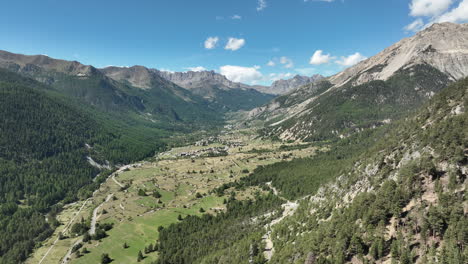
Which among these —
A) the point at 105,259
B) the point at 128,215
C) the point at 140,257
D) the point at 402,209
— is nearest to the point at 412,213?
the point at 402,209

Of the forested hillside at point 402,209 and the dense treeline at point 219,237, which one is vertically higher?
the forested hillside at point 402,209

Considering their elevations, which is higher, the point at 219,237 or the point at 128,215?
the point at 219,237

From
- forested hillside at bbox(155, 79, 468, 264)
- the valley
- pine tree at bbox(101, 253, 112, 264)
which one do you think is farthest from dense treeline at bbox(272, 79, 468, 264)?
pine tree at bbox(101, 253, 112, 264)

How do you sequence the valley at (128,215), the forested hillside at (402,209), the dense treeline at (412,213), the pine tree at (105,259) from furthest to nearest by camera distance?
the valley at (128,215) → the pine tree at (105,259) → the forested hillside at (402,209) → the dense treeline at (412,213)

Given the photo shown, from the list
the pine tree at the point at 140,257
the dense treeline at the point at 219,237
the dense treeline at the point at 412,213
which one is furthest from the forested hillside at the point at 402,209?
the pine tree at the point at 140,257

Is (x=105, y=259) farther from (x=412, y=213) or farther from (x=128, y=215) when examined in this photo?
(x=412, y=213)

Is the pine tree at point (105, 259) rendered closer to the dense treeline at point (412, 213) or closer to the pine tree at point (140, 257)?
the pine tree at point (140, 257)

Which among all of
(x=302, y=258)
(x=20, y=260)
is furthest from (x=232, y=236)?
(x=20, y=260)
